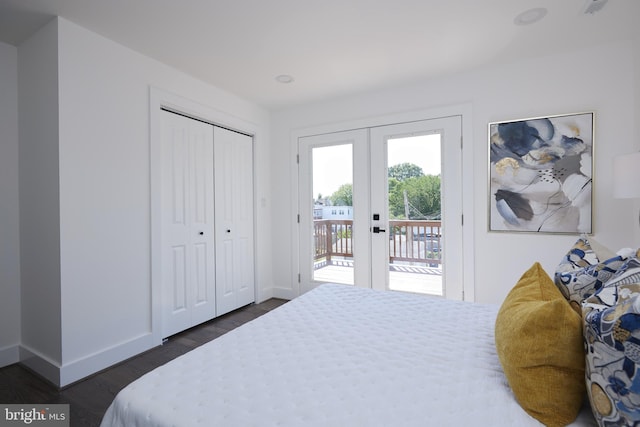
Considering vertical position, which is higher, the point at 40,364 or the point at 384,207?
the point at 384,207

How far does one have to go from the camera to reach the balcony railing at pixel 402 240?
3.17 meters

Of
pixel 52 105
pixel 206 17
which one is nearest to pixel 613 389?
pixel 206 17

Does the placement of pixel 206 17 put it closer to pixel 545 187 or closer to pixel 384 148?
pixel 384 148

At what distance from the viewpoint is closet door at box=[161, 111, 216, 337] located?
2.78 meters

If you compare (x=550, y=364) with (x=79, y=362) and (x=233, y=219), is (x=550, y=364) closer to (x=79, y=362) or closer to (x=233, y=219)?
(x=79, y=362)

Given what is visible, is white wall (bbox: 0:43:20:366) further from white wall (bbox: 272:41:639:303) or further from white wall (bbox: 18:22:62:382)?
white wall (bbox: 272:41:639:303)

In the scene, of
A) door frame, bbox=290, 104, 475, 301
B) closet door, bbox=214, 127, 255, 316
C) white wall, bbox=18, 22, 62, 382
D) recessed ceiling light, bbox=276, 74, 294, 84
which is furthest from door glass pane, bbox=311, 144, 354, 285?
white wall, bbox=18, 22, 62, 382

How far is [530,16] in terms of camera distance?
2.10m

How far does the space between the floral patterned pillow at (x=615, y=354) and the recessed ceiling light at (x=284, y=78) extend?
289 centimetres

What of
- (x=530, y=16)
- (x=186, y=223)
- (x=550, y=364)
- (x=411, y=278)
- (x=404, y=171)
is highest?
(x=530, y=16)

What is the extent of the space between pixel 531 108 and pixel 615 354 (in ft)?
8.73

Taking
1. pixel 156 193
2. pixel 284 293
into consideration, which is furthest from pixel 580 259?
pixel 284 293

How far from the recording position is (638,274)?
847 millimetres

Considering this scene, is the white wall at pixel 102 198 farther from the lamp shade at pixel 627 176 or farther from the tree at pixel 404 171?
the lamp shade at pixel 627 176
